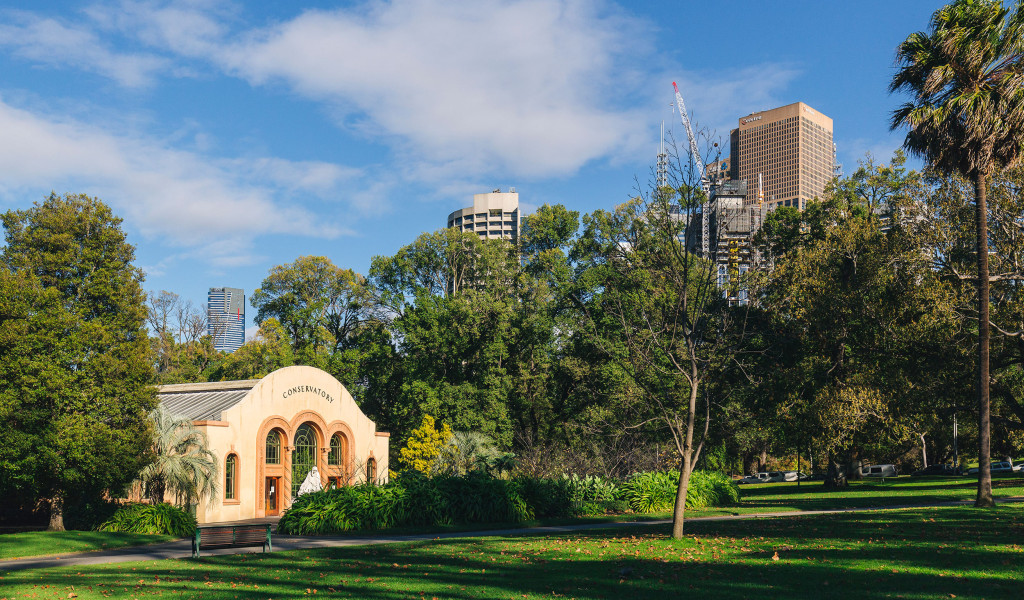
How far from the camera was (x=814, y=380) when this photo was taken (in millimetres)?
35938

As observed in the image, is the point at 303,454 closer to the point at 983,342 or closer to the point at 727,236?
the point at 983,342

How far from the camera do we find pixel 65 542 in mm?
20375

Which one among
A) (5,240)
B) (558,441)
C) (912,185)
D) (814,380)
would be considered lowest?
(558,441)

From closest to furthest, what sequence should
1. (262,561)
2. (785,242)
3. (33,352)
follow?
(262,561) → (33,352) → (785,242)

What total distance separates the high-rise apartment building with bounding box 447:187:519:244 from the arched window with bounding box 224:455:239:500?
110 meters

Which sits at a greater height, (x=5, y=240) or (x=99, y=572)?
(x=5, y=240)

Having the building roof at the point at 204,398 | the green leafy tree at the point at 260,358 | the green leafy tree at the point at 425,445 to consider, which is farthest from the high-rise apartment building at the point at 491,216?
the building roof at the point at 204,398

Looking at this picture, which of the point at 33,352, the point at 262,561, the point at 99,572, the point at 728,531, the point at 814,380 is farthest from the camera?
the point at 814,380

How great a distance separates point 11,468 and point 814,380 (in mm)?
31501

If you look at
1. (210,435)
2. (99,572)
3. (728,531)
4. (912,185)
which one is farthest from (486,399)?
(99,572)

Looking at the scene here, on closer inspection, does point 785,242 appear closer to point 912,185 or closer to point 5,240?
point 912,185

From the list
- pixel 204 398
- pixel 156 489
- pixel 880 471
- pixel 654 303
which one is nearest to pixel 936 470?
pixel 880 471

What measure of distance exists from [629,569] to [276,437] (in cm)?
2777

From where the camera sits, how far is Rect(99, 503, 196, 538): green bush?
78.8 ft
